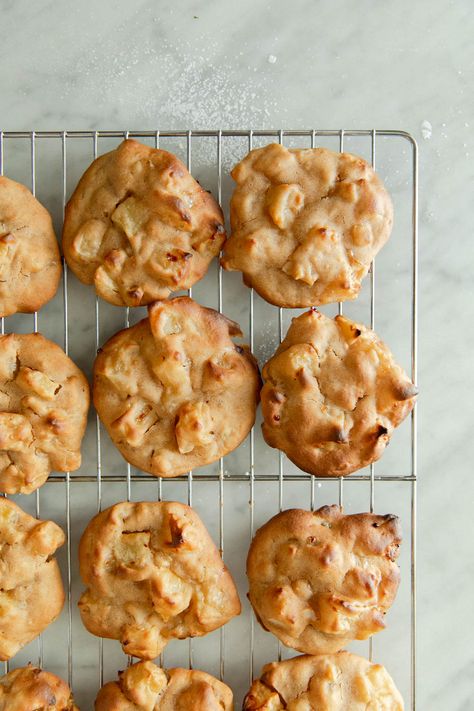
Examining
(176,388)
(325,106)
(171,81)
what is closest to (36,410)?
(176,388)

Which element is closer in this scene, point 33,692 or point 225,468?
point 33,692

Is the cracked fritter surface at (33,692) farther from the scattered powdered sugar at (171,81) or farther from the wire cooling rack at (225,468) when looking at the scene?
the scattered powdered sugar at (171,81)

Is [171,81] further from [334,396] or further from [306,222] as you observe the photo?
[334,396]

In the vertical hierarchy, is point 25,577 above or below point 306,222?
below

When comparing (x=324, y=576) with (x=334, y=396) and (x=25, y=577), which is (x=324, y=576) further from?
(x=25, y=577)

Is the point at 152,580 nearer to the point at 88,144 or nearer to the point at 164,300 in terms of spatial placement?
the point at 164,300

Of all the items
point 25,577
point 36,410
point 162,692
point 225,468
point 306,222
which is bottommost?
point 162,692
